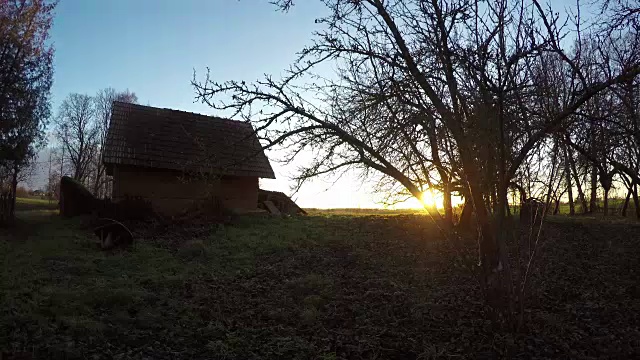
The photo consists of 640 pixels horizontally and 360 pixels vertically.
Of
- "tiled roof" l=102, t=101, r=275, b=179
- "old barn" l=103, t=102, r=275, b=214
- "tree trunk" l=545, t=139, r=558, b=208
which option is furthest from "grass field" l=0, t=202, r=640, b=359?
"tiled roof" l=102, t=101, r=275, b=179

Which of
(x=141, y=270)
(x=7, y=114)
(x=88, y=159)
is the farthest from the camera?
(x=88, y=159)

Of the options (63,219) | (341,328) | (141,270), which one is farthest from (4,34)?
(341,328)

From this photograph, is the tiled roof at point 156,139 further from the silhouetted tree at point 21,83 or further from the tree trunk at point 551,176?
the tree trunk at point 551,176

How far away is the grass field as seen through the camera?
6.65 m

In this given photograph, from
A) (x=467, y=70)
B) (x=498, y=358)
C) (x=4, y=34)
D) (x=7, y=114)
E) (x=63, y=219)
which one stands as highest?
(x=4, y=34)

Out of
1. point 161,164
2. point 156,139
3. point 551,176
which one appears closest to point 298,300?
point 551,176

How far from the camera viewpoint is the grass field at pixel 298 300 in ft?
21.8

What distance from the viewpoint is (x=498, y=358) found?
6527 millimetres

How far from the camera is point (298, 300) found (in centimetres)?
889

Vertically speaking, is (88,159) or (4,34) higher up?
(4,34)

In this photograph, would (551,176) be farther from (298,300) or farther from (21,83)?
(21,83)

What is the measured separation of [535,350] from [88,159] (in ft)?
153

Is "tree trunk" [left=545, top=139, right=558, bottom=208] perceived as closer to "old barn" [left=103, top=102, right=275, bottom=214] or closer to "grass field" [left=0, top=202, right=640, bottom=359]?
A: "grass field" [left=0, top=202, right=640, bottom=359]

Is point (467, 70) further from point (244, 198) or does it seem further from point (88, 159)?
point (88, 159)
